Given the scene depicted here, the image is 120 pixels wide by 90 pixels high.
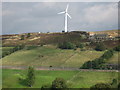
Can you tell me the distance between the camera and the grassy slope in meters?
143

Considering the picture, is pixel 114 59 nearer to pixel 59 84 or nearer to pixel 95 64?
pixel 95 64

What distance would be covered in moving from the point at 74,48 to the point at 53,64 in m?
35.2

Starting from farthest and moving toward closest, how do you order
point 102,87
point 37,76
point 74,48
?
point 74,48
point 37,76
point 102,87

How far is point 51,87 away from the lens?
317 feet

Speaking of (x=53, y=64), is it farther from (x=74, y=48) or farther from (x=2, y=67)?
(x=74, y=48)

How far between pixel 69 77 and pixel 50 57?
134 ft

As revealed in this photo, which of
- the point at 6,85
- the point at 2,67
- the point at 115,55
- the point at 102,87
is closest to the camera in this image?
the point at 102,87

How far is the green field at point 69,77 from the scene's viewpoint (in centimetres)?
10391

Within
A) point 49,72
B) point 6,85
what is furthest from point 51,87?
point 49,72

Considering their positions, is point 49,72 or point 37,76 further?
point 49,72

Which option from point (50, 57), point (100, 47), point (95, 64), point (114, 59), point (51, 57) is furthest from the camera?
point (100, 47)

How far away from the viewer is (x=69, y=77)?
4520 inches

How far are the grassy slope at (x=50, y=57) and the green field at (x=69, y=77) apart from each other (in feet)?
54.2

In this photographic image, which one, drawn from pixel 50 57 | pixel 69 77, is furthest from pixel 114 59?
pixel 69 77
